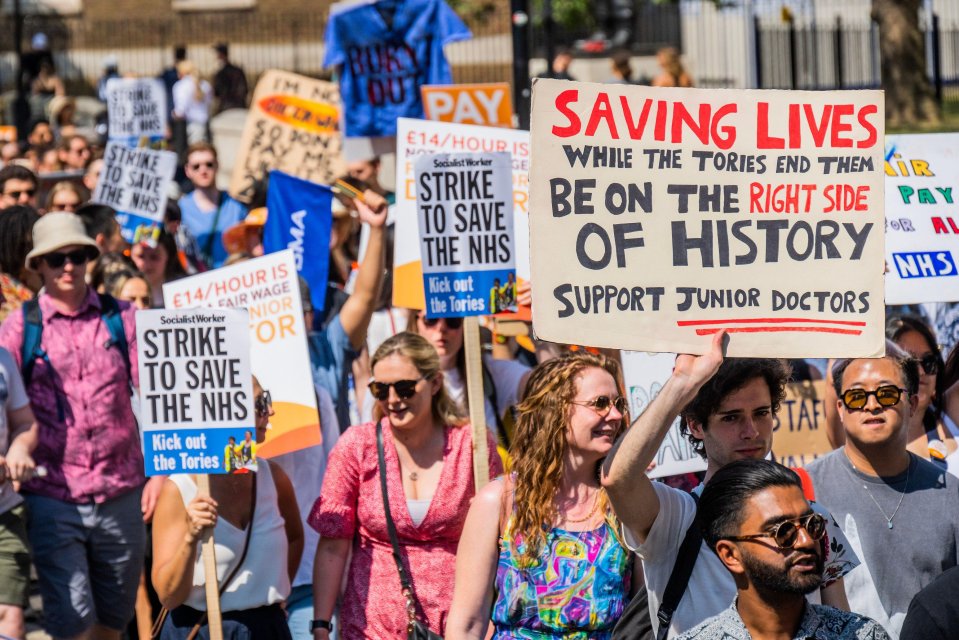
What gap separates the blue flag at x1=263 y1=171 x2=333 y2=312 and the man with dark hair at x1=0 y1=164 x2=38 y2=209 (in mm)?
2271

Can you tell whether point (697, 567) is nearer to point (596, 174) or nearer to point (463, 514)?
point (596, 174)

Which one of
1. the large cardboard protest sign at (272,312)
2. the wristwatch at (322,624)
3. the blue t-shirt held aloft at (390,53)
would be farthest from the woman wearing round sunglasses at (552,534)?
the blue t-shirt held aloft at (390,53)

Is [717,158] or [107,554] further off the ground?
[717,158]

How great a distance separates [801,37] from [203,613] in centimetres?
2260

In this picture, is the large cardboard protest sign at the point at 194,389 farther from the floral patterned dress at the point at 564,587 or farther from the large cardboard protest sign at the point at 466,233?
the floral patterned dress at the point at 564,587

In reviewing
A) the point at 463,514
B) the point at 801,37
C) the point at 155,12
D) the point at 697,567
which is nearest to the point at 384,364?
the point at 463,514

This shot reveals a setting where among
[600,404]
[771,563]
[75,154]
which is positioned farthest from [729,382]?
[75,154]

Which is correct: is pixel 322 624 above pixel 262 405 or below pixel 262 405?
below

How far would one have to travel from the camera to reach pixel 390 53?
11031 millimetres

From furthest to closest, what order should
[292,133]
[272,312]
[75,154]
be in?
[75,154]
[292,133]
[272,312]

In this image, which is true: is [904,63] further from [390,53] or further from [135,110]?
[390,53]

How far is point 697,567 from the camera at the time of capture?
13.1 feet

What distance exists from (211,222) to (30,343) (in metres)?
4.30

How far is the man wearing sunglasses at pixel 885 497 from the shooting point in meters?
4.73
